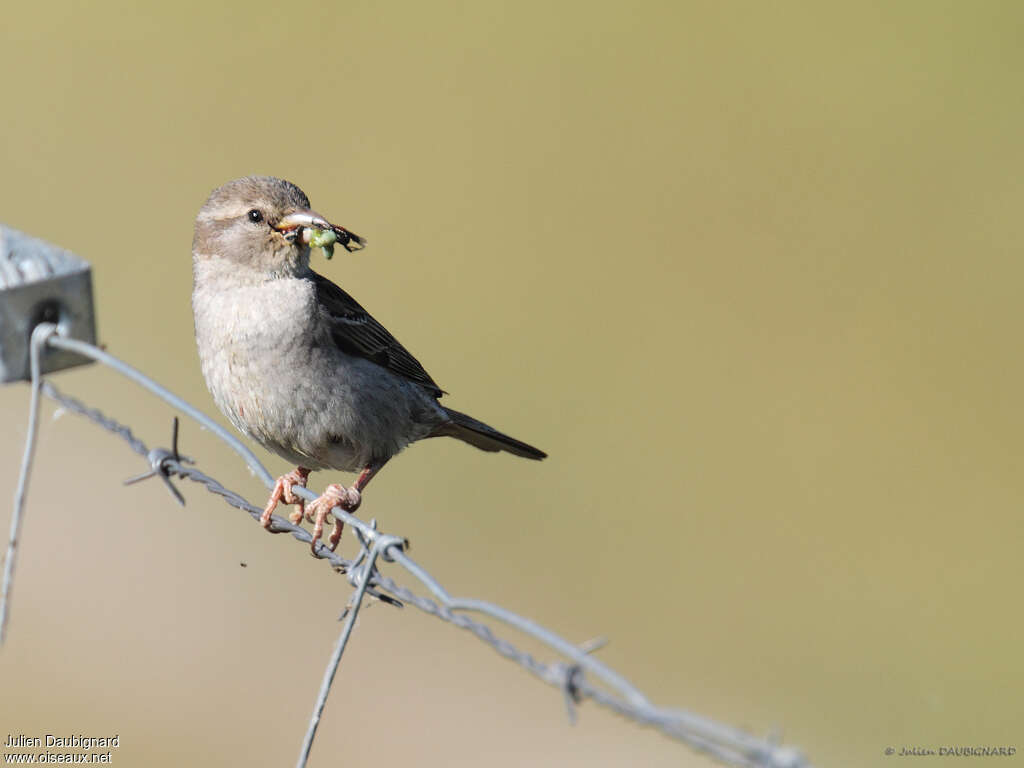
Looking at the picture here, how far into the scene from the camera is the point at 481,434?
6.05 meters

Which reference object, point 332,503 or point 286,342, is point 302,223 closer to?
point 286,342

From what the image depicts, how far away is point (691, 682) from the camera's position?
908 centimetres

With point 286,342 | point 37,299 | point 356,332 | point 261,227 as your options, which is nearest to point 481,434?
point 356,332

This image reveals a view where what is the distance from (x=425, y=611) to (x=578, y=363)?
895cm

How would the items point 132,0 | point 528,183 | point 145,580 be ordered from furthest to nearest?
point 132,0, point 528,183, point 145,580

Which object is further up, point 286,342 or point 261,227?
point 261,227

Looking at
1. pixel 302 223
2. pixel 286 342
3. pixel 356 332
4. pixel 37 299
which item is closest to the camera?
pixel 37 299

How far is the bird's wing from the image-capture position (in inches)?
205

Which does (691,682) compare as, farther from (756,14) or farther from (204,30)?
(204,30)

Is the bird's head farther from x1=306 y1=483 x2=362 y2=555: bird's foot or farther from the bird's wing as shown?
x1=306 y1=483 x2=362 y2=555: bird's foot

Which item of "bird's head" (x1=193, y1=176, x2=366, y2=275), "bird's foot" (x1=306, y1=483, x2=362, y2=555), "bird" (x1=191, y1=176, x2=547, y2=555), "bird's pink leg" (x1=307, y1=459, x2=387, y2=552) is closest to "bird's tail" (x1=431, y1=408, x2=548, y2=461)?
"bird" (x1=191, y1=176, x2=547, y2=555)

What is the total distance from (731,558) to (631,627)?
3.65 ft

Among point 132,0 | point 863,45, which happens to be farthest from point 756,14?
point 132,0

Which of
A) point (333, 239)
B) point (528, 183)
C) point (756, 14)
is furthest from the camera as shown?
point (756, 14)
